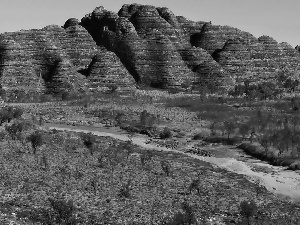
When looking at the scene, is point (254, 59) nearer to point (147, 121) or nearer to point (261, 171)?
point (147, 121)

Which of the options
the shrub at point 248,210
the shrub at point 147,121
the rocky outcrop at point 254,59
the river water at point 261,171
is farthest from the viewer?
the rocky outcrop at point 254,59

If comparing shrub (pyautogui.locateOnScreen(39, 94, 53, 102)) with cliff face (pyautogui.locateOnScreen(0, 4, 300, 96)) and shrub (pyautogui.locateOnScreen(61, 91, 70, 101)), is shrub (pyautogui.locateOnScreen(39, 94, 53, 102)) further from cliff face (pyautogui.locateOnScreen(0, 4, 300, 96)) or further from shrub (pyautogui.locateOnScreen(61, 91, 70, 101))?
cliff face (pyautogui.locateOnScreen(0, 4, 300, 96))

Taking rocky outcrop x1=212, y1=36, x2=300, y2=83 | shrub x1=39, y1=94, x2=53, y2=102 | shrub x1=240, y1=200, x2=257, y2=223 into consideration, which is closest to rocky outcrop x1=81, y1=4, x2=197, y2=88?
rocky outcrop x1=212, y1=36, x2=300, y2=83

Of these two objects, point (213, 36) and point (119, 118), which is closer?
point (119, 118)

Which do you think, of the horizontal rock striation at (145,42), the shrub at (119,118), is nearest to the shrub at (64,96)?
the shrub at (119,118)

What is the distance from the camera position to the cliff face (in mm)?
122812

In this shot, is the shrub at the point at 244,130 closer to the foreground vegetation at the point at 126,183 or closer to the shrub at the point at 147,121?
the foreground vegetation at the point at 126,183

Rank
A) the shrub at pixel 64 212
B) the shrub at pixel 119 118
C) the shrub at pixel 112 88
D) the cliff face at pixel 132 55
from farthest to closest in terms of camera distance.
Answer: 1. the cliff face at pixel 132 55
2. the shrub at pixel 112 88
3. the shrub at pixel 119 118
4. the shrub at pixel 64 212

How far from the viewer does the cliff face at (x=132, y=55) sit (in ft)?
403

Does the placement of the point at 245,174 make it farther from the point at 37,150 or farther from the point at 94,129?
the point at 94,129

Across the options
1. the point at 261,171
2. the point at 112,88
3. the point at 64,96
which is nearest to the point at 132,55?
the point at 112,88

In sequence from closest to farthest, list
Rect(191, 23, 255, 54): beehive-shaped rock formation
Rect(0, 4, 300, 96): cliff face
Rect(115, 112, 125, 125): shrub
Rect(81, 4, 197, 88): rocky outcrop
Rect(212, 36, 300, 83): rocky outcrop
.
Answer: Rect(115, 112, 125, 125): shrub, Rect(0, 4, 300, 96): cliff face, Rect(81, 4, 197, 88): rocky outcrop, Rect(212, 36, 300, 83): rocky outcrop, Rect(191, 23, 255, 54): beehive-shaped rock formation

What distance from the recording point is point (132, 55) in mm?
136750

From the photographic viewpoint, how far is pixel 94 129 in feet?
233
